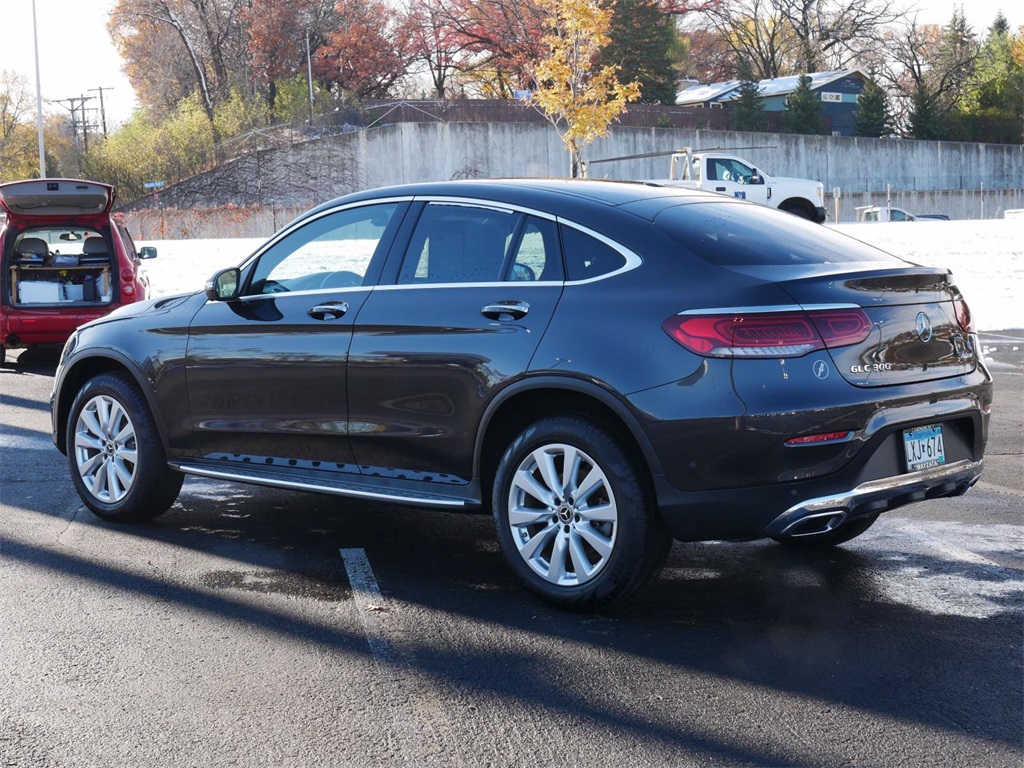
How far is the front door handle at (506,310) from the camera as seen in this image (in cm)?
503

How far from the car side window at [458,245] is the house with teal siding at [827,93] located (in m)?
67.5

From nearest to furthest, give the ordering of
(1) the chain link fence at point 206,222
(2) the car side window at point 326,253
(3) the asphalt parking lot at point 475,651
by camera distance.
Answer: (3) the asphalt parking lot at point 475,651 < (2) the car side window at point 326,253 < (1) the chain link fence at point 206,222

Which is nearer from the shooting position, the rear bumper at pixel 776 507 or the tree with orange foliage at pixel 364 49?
the rear bumper at pixel 776 507

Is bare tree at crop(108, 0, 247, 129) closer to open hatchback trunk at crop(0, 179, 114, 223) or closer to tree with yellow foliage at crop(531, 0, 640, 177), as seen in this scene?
tree with yellow foliage at crop(531, 0, 640, 177)

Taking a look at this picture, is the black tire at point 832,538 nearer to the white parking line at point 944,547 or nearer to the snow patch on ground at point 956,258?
the white parking line at point 944,547

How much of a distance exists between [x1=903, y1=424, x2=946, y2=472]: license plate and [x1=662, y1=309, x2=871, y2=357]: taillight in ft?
1.54

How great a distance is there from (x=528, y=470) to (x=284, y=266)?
6.00 feet

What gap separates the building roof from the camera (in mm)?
72375

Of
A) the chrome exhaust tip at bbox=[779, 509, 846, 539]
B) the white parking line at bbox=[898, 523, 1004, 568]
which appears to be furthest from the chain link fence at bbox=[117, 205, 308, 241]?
the chrome exhaust tip at bbox=[779, 509, 846, 539]

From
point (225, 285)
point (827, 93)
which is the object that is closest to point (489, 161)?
point (827, 93)

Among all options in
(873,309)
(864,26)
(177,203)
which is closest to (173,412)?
(873,309)

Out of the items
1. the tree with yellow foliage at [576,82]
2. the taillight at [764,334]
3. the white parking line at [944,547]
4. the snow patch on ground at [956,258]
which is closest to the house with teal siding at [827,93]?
the tree with yellow foliage at [576,82]

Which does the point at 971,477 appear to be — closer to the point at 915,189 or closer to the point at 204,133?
the point at 204,133

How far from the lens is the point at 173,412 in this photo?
639 centimetres
